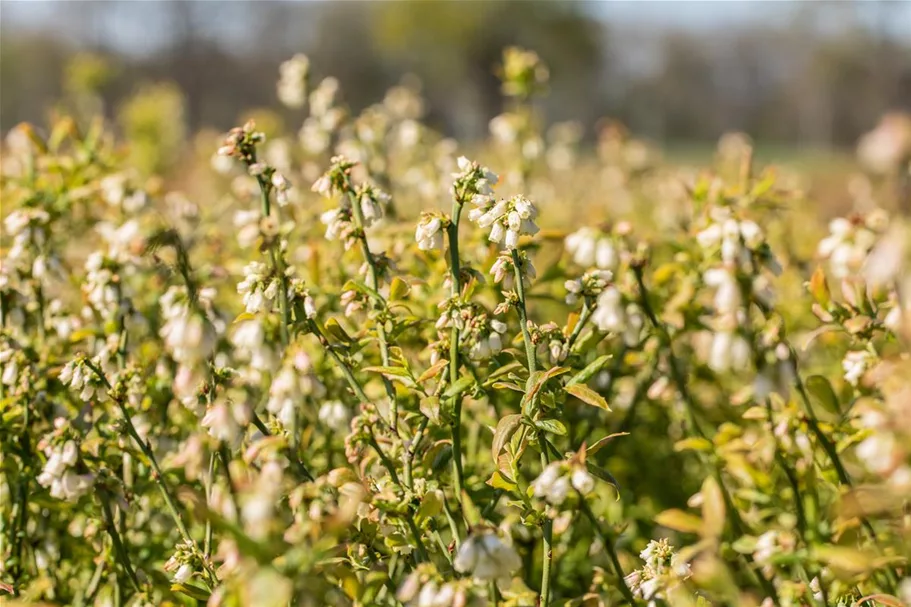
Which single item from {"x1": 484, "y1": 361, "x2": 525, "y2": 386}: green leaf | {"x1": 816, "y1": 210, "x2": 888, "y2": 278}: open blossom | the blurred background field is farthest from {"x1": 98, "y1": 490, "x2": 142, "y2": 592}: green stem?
the blurred background field

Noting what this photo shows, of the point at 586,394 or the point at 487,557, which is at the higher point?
the point at 586,394

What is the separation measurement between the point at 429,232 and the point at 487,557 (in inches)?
26.2

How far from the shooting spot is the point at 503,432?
1.62 metres

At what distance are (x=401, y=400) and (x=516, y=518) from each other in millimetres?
404

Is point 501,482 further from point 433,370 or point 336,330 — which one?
point 336,330

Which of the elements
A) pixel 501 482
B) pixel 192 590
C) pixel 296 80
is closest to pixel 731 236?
pixel 501 482

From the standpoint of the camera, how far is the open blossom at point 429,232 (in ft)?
5.61

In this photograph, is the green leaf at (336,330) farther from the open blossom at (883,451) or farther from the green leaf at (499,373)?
the open blossom at (883,451)

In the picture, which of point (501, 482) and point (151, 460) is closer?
point (501, 482)

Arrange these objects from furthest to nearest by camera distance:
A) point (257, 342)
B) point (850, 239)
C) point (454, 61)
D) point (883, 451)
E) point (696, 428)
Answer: point (454, 61) < point (850, 239) < point (696, 428) < point (257, 342) < point (883, 451)

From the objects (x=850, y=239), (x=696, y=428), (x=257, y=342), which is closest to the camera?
(x=257, y=342)

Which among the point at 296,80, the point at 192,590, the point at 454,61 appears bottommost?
the point at 192,590

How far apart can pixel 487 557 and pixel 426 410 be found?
0.38 m

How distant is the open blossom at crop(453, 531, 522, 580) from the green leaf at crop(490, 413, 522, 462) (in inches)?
11.0
